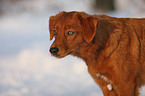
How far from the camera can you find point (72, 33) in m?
4.95

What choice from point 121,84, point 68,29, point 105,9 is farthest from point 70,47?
point 105,9

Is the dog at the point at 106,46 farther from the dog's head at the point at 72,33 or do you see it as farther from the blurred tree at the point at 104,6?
the blurred tree at the point at 104,6

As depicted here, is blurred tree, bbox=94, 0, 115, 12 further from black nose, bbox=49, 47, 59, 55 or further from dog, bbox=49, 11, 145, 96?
black nose, bbox=49, 47, 59, 55

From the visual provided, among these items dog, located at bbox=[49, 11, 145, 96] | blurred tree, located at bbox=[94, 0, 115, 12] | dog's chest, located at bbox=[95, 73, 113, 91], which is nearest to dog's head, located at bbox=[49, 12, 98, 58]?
dog, located at bbox=[49, 11, 145, 96]

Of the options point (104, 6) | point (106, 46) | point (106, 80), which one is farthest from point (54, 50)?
point (104, 6)

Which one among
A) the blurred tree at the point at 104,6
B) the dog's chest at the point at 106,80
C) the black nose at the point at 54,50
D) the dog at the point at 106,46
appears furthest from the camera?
the blurred tree at the point at 104,6

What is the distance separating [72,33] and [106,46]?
873 mm

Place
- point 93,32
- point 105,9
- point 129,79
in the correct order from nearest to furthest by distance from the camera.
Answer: point 93,32 < point 129,79 < point 105,9

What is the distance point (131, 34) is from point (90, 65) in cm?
120

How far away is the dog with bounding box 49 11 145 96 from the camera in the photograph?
495 centimetres

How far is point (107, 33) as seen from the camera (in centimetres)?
530

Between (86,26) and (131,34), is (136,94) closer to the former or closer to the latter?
(131,34)

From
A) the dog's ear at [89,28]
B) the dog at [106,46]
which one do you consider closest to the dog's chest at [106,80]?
the dog at [106,46]

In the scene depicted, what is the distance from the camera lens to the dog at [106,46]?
16.3 feet
